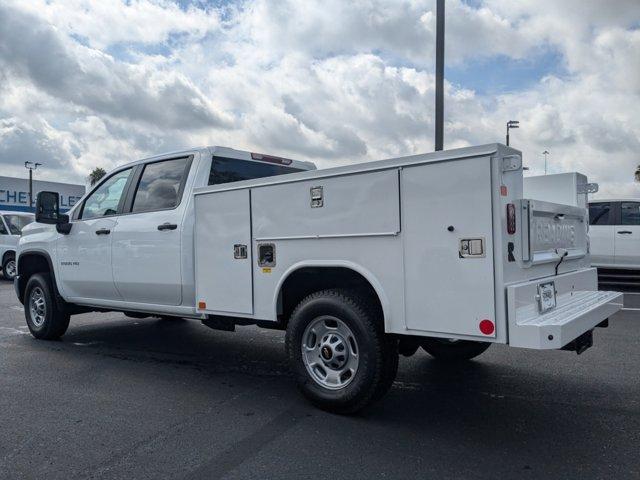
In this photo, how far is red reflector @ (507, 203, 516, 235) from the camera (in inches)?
138

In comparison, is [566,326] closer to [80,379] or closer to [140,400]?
[140,400]

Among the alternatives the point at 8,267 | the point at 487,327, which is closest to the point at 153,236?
the point at 487,327

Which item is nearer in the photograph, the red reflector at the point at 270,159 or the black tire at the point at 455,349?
the black tire at the point at 455,349

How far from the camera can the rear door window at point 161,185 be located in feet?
18.3

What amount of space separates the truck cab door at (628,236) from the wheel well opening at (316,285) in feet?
29.6

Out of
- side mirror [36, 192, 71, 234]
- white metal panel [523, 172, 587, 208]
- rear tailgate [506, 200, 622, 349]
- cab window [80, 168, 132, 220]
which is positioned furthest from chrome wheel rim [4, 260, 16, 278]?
rear tailgate [506, 200, 622, 349]

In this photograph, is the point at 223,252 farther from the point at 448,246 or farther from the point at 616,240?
the point at 616,240

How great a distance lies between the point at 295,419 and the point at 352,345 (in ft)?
2.28

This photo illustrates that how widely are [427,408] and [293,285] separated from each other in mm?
1427

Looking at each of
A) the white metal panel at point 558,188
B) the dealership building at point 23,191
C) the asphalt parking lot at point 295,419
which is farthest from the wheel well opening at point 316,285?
the dealership building at point 23,191

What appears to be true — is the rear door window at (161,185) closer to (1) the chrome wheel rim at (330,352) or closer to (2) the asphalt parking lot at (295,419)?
(2) the asphalt parking lot at (295,419)

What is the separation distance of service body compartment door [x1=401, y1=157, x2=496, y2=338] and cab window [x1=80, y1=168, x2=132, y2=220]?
3680 millimetres

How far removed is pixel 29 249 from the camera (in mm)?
7277

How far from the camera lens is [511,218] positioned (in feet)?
11.5
